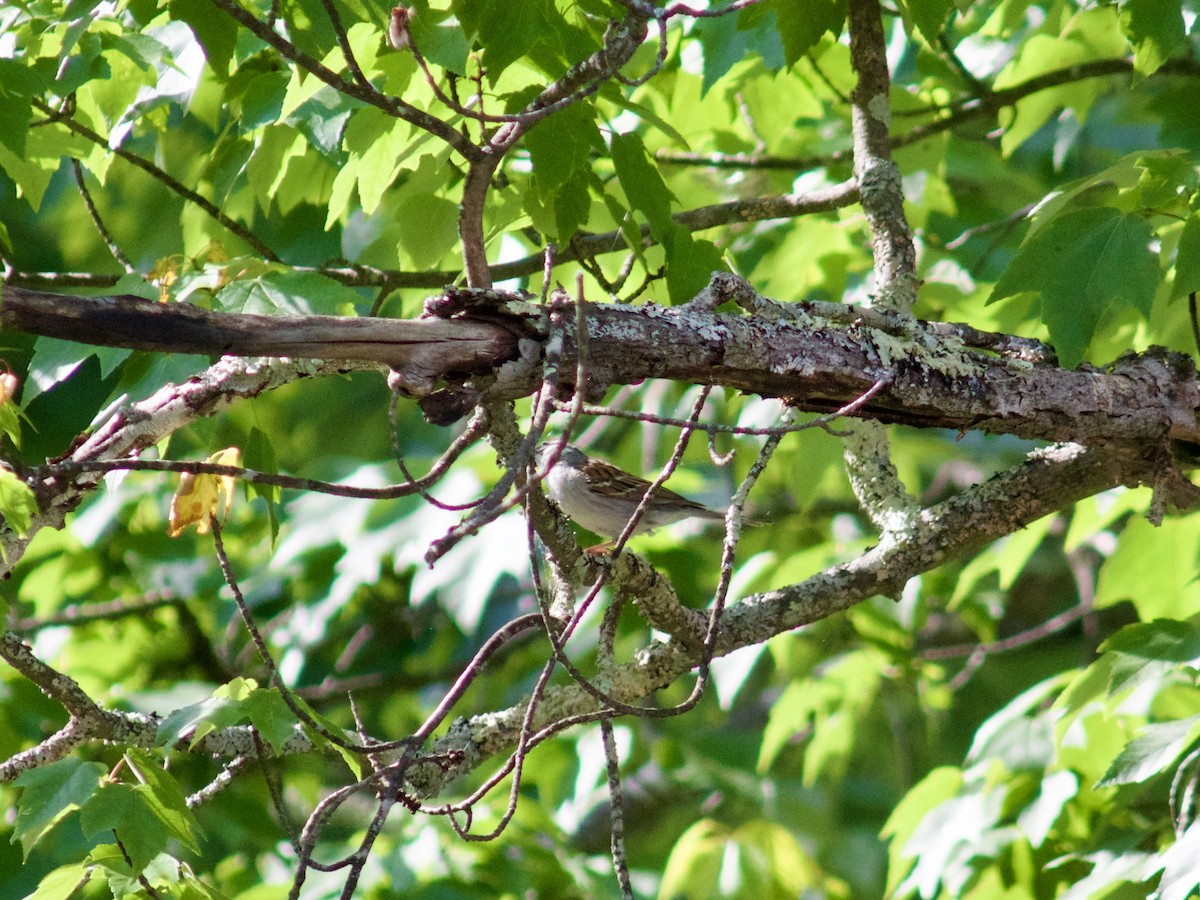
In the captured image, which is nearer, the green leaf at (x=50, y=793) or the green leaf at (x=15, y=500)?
the green leaf at (x=15, y=500)

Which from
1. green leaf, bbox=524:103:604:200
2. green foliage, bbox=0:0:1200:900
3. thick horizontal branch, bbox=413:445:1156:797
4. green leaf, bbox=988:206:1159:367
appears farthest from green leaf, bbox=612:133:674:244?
thick horizontal branch, bbox=413:445:1156:797

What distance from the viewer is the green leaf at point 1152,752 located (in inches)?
100

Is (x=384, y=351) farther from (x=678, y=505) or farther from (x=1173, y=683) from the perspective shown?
(x=678, y=505)

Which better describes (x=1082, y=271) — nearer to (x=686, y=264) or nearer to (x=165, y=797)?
(x=686, y=264)

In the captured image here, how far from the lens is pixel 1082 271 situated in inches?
99.0

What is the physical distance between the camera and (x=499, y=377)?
175cm

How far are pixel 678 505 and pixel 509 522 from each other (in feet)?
3.90

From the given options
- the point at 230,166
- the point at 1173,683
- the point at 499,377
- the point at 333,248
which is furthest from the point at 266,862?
the point at 499,377

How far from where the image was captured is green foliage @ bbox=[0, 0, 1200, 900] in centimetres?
238

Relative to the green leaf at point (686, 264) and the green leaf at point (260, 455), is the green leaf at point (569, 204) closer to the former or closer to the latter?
the green leaf at point (686, 264)

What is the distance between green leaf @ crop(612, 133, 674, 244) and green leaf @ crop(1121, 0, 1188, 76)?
1067mm

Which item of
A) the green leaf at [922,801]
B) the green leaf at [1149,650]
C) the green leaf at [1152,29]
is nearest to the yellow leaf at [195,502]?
the green leaf at [1149,650]

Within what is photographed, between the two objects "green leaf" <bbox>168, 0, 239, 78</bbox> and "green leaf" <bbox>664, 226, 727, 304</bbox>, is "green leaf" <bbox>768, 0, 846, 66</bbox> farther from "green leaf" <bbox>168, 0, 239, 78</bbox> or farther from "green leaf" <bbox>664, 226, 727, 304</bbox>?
"green leaf" <bbox>168, 0, 239, 78</bbox>

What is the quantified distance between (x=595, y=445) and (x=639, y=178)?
4085 millimetres
